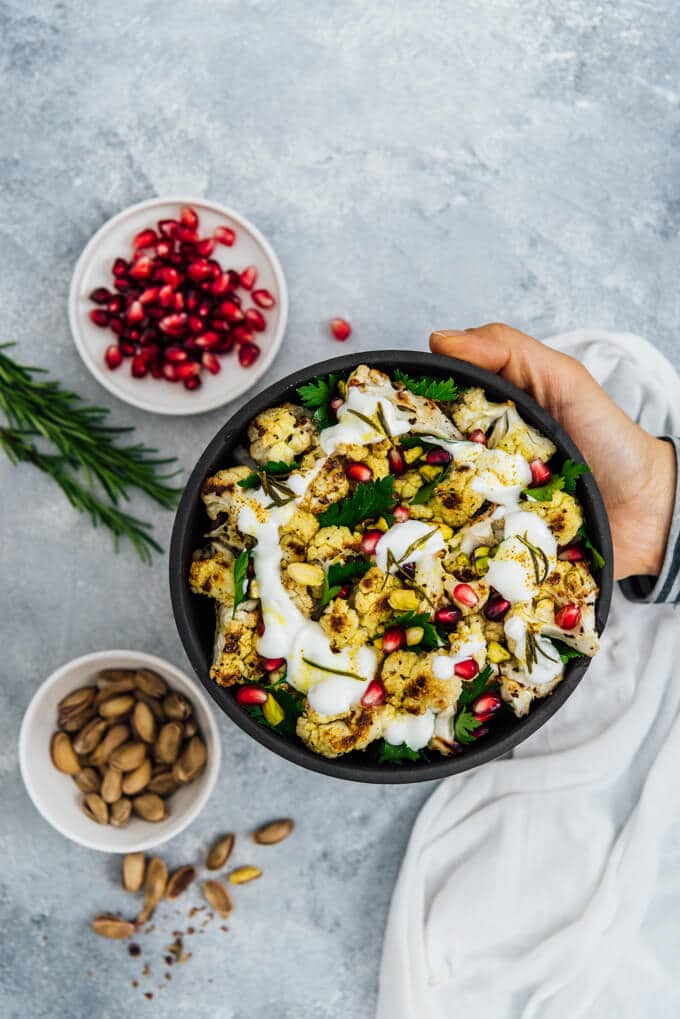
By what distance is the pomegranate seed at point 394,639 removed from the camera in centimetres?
165

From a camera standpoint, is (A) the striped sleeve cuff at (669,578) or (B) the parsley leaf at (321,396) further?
(A) the striped sleeve cuff at (669,578)

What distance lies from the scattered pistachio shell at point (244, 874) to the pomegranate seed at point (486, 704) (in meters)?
1.08

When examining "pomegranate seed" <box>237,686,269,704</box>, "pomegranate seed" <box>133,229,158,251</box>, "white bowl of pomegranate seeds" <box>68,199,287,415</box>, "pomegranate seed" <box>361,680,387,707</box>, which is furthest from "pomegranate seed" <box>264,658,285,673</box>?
"pomegranate seed" <box>133,229,158,251</box>

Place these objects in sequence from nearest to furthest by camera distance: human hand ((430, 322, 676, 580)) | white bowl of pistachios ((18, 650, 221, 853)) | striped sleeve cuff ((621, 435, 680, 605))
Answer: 1. human hand ((430, 322, 676, 580))
2. striped sleeve cuff ((621, 435, 680, 605))
3. white bowl of pistachios ((18, 650, 221, 853))

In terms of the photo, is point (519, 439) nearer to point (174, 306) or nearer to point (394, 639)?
point (394, 639)

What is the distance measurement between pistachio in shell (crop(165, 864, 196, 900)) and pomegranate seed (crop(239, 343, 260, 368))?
4.41 feet

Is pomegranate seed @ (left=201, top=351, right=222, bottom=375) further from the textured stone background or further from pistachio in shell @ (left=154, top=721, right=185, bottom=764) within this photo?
pistachio in shell @ (left=154, top=721, right=185, bottom=764)

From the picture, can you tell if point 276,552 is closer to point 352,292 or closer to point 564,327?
point 352,292

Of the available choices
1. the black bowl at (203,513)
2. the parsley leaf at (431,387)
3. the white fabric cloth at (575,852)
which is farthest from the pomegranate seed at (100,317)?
the white fabric cloth at (575,852)

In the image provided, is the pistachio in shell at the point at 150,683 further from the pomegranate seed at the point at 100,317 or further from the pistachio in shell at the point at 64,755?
the pomegranate seed at the point at 100,317

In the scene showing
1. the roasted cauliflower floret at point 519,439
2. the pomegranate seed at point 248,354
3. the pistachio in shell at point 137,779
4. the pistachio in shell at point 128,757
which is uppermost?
the roasted cauliflower floret at point 519,439

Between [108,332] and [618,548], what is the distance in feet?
4.61

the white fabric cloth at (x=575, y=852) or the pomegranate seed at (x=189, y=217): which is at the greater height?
the pomegranate seed at (x=189, y=217)

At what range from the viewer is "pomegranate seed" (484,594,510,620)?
1.66 m
